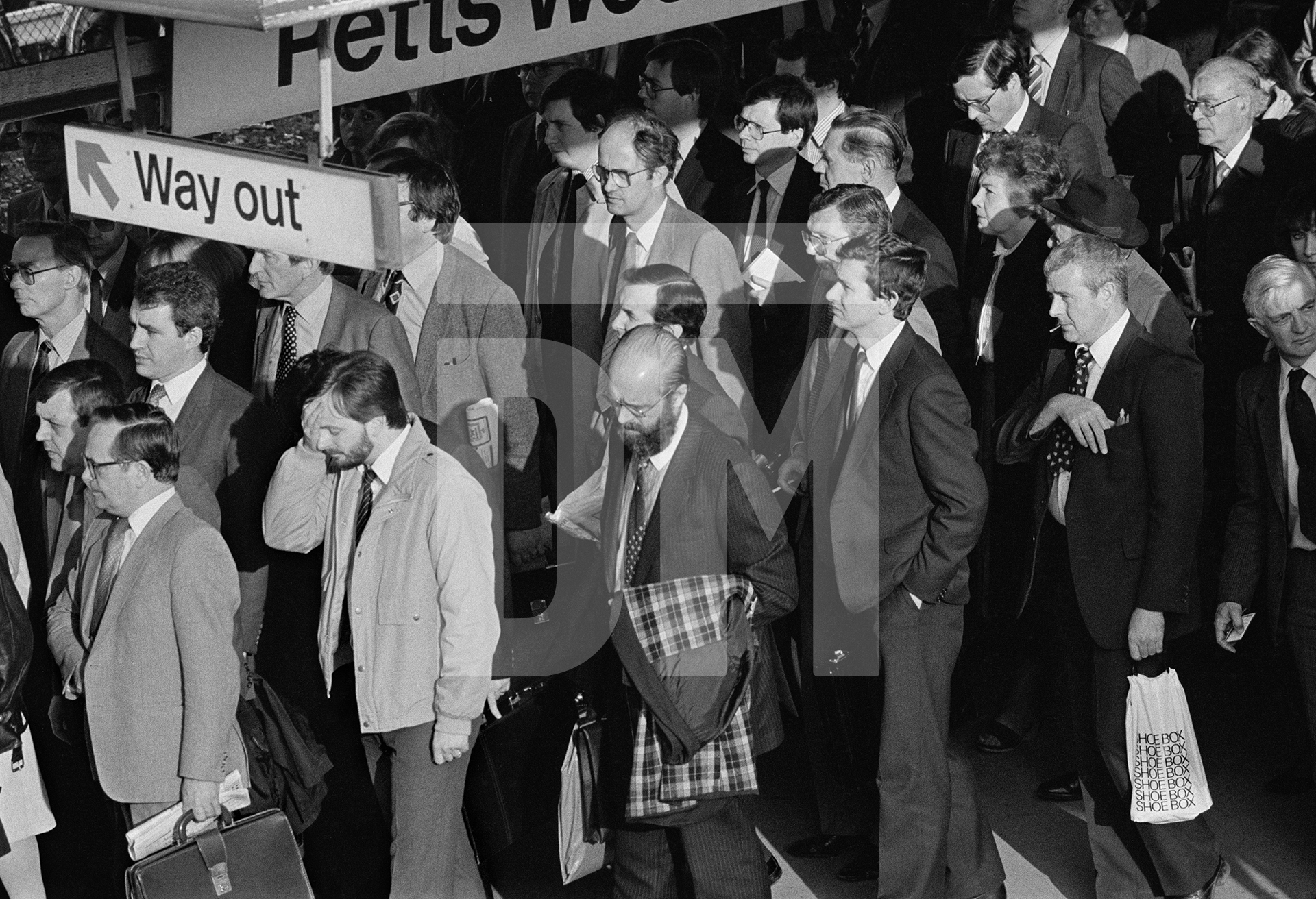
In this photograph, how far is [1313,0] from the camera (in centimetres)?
755

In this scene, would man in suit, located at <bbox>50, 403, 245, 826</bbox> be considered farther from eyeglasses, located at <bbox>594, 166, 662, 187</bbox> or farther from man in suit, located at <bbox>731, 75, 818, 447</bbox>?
man in suit, located at <bbox>731, 75, 818, 447</bbox>

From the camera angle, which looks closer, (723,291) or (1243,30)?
(723,291)

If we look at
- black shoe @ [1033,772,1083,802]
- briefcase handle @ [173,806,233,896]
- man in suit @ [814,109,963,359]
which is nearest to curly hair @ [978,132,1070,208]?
man in suit @ [814,109,963,359]

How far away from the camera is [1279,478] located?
17.9ft

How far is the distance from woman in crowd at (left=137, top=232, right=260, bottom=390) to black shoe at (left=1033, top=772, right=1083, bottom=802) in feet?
10.6

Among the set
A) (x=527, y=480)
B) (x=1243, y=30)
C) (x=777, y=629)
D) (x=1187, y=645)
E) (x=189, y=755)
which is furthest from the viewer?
(x=1243, y=30)

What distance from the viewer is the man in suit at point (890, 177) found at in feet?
20.7

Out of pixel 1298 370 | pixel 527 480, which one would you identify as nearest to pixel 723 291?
pixel 527 480

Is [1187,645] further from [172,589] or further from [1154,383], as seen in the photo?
[172,589]

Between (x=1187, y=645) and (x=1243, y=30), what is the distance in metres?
2.65

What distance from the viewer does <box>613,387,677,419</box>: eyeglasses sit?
507 cm

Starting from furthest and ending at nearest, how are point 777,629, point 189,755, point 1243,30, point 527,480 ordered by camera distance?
point 1243,30
point 527,480
point 777,629
point 189,755

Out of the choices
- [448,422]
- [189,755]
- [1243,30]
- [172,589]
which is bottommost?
[189,755]

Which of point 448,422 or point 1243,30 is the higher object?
point 1243,30
